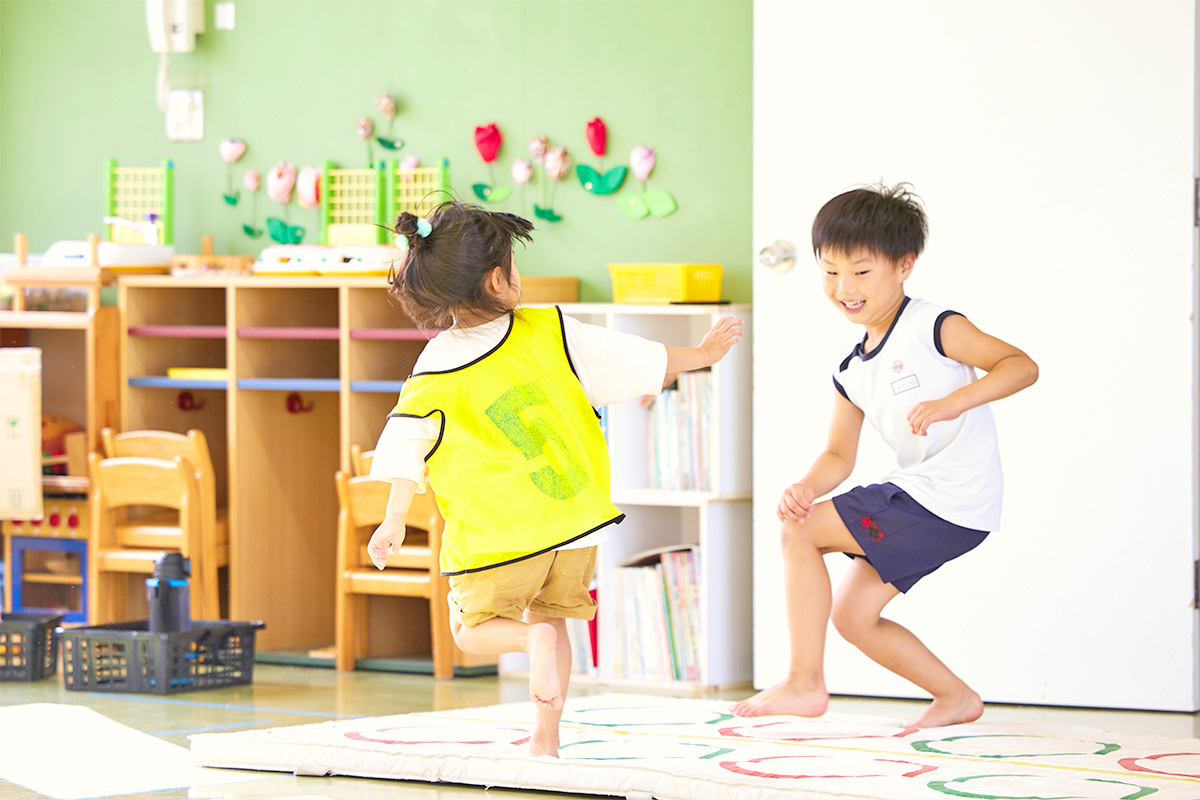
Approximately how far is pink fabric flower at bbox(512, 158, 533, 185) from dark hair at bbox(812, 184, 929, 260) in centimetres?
147

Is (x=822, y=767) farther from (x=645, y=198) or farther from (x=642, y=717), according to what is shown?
(x=645, y=198)

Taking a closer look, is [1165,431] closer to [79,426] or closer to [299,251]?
[299,251]

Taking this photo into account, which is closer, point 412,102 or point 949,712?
point 949,712

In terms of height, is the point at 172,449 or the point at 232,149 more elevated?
the point at 232,149

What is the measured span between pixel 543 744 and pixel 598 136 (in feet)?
6.06

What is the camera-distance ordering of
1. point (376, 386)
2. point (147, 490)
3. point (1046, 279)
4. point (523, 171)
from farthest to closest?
point (523, 171)
point (147, 490)
point (376, 386)
point (1046, 279)

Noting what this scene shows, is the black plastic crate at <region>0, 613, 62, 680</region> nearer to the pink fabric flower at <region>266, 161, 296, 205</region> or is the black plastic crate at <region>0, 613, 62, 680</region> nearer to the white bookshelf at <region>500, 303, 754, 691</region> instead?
the white bookshelf at <region>500, 303, 754, 691</region>

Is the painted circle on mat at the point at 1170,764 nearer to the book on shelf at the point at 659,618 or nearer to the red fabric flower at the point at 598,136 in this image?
the book on shelf at the point at 659,618

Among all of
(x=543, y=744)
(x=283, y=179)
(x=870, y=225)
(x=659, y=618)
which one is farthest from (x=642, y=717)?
(x=283, y=179)

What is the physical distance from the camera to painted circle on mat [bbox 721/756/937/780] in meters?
2.09

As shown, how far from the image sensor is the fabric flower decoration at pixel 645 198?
362 centimetres

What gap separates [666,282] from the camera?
3.34m

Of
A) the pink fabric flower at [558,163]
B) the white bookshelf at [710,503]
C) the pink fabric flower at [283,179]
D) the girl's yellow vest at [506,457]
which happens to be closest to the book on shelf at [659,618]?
the white bookshelf at [710,503]

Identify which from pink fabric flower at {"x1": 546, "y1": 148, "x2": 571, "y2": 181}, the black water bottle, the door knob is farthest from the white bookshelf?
the black water bottle
